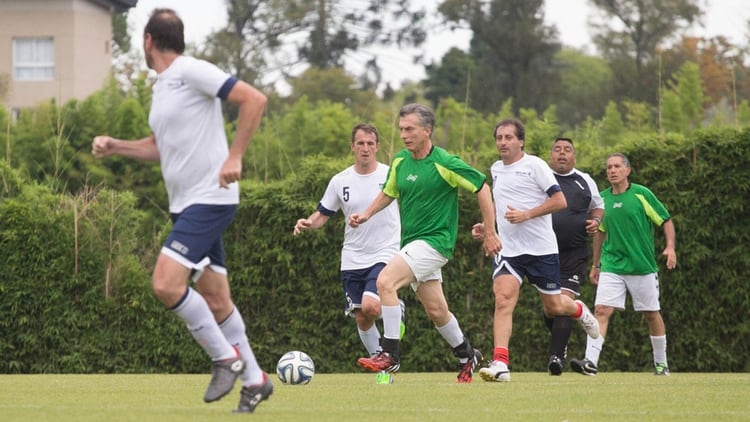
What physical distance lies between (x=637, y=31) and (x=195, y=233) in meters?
50.0

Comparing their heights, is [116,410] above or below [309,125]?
below

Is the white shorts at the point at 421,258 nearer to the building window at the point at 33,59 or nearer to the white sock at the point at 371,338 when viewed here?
the white sock at the point at 371,338

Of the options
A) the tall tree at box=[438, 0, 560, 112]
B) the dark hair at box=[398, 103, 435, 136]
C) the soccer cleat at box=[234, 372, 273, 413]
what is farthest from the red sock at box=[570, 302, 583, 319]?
the tall tree at box=[438, 0, 560, 112]

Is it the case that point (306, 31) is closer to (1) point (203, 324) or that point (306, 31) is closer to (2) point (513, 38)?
(2) point (513, 38)

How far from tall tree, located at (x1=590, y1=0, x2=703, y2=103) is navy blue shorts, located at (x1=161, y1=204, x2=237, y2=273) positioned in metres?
46.3

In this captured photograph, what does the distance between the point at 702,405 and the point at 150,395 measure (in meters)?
3.84

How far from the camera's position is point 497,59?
180 ft

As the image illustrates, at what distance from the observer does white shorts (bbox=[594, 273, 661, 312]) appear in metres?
14.0

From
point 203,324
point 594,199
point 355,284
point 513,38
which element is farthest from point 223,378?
point 513,38

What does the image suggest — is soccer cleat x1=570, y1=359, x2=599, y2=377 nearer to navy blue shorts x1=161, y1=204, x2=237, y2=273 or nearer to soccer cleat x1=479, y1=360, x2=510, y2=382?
soccer cleat x1=479, y1=360, x2=510, y2=382

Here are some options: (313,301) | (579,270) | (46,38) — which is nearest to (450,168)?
(579,270)

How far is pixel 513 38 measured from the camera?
5384 centimetres

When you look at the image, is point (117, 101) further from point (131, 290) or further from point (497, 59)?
point (497, 59)

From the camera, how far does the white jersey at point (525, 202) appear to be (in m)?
12.1
